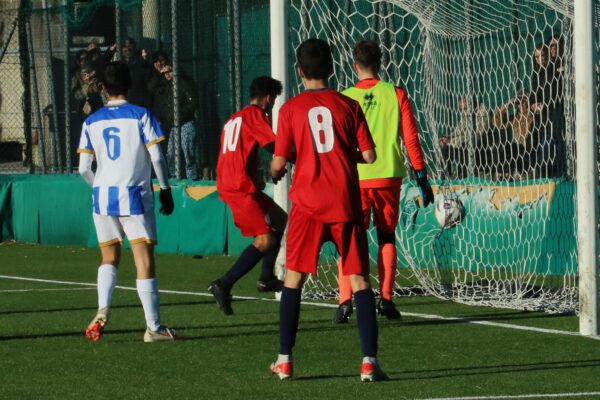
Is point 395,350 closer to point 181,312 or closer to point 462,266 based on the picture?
point 181,312

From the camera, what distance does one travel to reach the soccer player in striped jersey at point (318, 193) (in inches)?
305

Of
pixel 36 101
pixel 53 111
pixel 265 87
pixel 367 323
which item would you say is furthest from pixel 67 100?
pixel 367 323

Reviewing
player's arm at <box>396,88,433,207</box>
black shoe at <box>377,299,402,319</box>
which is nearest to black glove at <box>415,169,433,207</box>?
player's arm at <box>396,88,433,207</box>

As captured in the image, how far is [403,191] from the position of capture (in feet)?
49.5

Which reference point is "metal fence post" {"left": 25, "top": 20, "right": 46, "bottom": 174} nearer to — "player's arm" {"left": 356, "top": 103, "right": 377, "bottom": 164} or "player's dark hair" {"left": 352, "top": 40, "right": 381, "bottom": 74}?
"player's dark hair" {"left": 352, "top": 40, "right": 381, "bottom": 74}

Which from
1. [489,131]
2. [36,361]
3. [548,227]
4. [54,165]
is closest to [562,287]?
[548,227]

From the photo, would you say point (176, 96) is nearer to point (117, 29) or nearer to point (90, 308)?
point (117, 29)

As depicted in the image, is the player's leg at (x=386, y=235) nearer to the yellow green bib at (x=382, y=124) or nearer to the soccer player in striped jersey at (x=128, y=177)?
the yellow green bib at (x=382, y=124)

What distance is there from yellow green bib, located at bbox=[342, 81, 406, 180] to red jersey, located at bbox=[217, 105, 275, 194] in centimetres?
75

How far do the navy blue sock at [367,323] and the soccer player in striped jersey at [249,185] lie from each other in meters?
3.17

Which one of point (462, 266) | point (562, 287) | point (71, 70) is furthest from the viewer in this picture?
point (71, 70)

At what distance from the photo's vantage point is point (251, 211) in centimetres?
1140

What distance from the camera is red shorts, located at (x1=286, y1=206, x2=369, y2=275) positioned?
25.5ft

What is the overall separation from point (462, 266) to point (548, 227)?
89cm
